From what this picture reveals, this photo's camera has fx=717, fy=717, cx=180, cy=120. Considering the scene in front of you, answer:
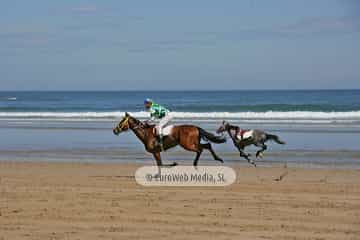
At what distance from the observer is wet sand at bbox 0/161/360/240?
9.19m

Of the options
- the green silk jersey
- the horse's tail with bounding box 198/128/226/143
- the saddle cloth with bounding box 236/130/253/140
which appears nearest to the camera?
the green silk jersey

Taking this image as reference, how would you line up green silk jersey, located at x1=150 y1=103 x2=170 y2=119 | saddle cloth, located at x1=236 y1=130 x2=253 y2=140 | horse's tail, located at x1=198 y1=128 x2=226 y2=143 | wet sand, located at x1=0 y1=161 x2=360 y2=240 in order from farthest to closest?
1. saddle cloth, located at x1=236 y1=130 x2=253 y2=140
2. horse's tail, located at x1=198 y1=128 x2=226 y2=143
3. green silk jersey, located at x1=150 y1=103 x2=170 y2=119
4. wet sand, located at x1=0 y1=161 x2=360 y2=240

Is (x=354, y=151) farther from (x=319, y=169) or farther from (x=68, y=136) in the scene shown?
(x=68, y=136)

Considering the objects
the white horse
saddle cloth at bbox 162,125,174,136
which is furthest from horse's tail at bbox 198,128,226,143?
saddle cloth at bbox 162,125,174,136

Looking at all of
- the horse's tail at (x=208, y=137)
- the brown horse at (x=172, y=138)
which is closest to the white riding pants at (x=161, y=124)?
the brown horse at (x=172, y=138)

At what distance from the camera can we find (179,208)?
1096cm

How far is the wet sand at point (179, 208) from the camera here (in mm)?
9188

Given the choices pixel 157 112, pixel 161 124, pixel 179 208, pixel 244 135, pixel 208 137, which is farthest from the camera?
pixel 244 135

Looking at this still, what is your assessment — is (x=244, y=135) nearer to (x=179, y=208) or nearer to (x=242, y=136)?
(x=242, y=136)

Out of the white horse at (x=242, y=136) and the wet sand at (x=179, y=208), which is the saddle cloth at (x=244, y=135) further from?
the wet sand at (x=179, y=208)

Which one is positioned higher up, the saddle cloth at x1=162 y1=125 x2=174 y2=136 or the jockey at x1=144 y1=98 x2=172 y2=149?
the jockey at x1=144 y1=98 x2=172 y2=149

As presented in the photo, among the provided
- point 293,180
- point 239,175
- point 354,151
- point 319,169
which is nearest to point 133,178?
point 239,175

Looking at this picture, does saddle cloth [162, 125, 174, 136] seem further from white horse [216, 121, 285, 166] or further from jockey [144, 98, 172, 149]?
white horse [216, 121, 285, 166]

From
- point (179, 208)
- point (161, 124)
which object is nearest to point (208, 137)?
point (161, 124)
